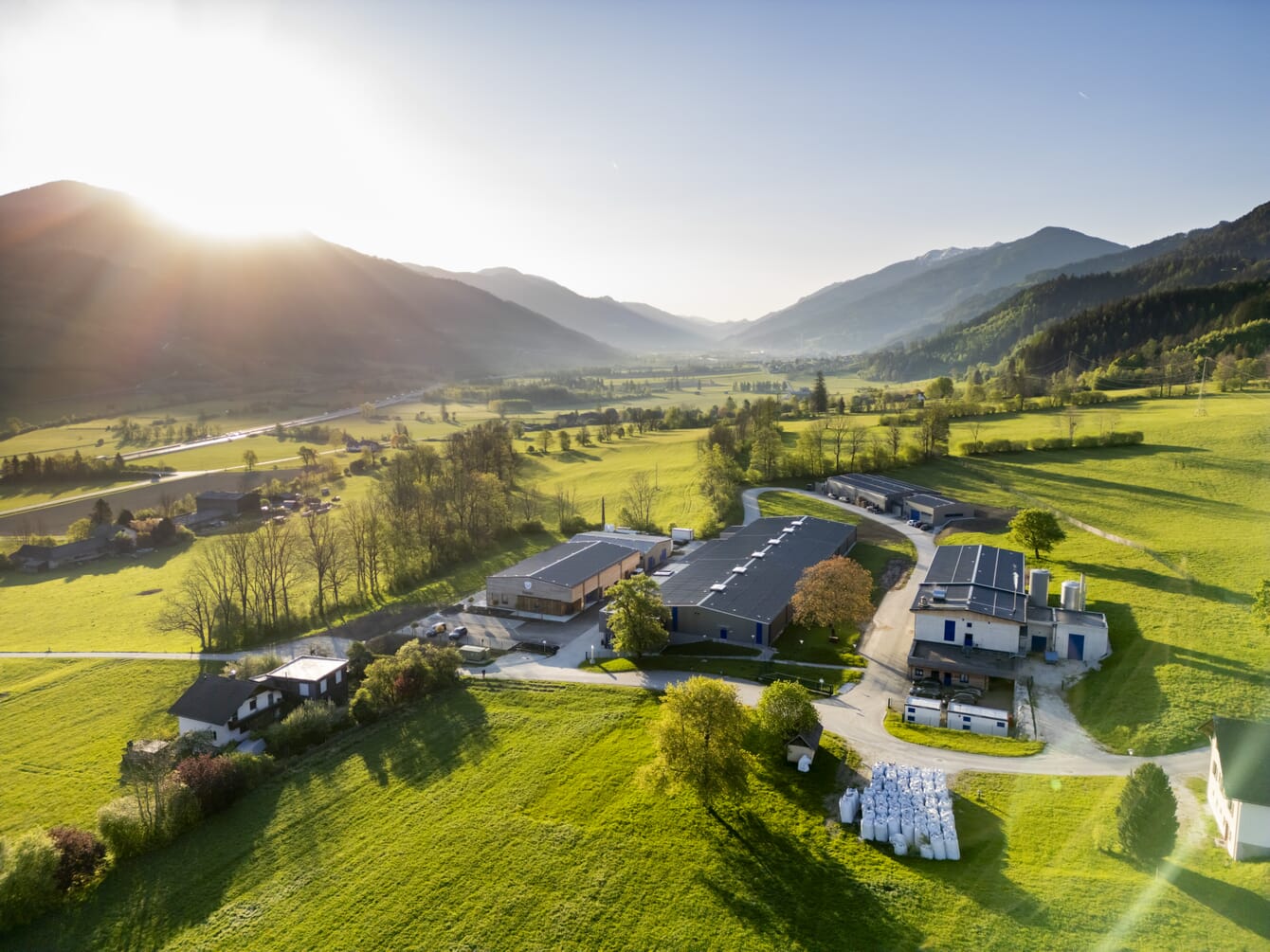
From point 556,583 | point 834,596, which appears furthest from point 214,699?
point 834,596

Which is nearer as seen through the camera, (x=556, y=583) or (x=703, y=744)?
(x=703, y=744)

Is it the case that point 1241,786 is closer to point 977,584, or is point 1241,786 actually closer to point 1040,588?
point 977,584

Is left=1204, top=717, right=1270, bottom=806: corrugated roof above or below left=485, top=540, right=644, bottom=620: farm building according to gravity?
above

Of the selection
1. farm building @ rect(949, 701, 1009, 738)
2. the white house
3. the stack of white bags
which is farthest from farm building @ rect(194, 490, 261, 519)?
farm building @ rect(949, 701, 1009, 738)

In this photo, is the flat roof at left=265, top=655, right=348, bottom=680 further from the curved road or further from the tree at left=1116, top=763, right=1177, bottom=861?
the tree at left=1116, top=763, right=1177, bottom=861

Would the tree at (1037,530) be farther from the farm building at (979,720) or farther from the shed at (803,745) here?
the shed at (803,745)

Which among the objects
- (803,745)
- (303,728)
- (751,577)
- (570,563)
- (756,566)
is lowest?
(303,728)

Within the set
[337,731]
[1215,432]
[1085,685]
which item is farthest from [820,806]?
[1215,432]
